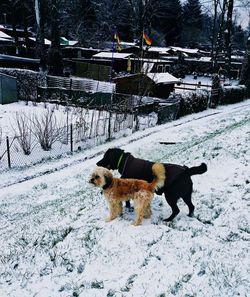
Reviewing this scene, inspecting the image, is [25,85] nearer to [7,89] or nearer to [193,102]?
[7,89]

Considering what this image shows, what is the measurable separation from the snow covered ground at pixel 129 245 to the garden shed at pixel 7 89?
13074 mm

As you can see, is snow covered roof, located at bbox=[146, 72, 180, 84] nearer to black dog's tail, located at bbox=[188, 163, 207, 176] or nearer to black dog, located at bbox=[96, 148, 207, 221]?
black dog, located at bbox=[96, 148, 207, 221]

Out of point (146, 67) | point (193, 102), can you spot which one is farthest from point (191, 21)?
point (193, 102)

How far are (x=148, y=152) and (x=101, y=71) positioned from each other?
86.0 ft

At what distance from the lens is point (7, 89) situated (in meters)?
20.5

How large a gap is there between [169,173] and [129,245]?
1.39m

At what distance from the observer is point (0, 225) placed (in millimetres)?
7281

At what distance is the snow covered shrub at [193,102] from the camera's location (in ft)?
68.4

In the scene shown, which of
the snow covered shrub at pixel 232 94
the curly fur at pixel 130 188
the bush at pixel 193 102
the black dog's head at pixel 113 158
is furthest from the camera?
the snow covered shrub at pixel 232 94

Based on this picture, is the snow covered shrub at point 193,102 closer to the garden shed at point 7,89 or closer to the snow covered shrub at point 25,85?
the snow covered shrub at point 25,85

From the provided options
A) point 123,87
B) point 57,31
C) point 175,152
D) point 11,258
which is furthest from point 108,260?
point 57,31

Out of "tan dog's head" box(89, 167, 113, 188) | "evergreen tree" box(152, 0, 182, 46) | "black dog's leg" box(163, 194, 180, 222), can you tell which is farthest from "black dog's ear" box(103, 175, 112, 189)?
"evergreen tree" box(152, 0, 182, 46)

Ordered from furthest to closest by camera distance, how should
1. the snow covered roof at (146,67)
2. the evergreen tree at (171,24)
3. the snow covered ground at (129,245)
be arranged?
1. the evergreen tree at (171,24)
2. the snow covered roof at (146,67)
3. the snow covered ground at (129,245)

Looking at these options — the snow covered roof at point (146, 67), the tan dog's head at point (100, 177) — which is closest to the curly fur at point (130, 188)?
the tan dog's head at point (100, 177)
